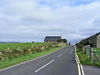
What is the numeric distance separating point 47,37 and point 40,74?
158 m

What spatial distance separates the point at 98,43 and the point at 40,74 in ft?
190

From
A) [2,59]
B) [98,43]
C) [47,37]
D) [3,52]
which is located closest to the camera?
[2,59]

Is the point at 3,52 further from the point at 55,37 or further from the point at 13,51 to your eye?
the point at 55,37

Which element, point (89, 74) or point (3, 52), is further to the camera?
point (3, 52)

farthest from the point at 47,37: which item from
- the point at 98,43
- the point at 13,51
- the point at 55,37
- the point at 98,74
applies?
the point at 98,74

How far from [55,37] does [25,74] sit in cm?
15918

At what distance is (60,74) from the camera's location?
11.7 m

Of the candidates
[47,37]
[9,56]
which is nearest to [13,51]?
[9,56]

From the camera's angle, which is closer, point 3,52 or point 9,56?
point 3,52

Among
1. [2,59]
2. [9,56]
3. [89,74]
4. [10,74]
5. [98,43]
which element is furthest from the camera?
[98,43]

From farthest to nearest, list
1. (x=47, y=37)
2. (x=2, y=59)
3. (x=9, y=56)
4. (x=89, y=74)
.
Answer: (x=47, y=37)
(x=9, y=56)
(x=2, y=59)
(x=89, y=74)

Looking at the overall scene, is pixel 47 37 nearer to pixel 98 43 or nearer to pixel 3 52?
pixel 98 43

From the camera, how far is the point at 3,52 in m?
21.9

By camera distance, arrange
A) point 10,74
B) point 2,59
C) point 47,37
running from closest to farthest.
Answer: point 10,74, point 2,59, point 47,37
